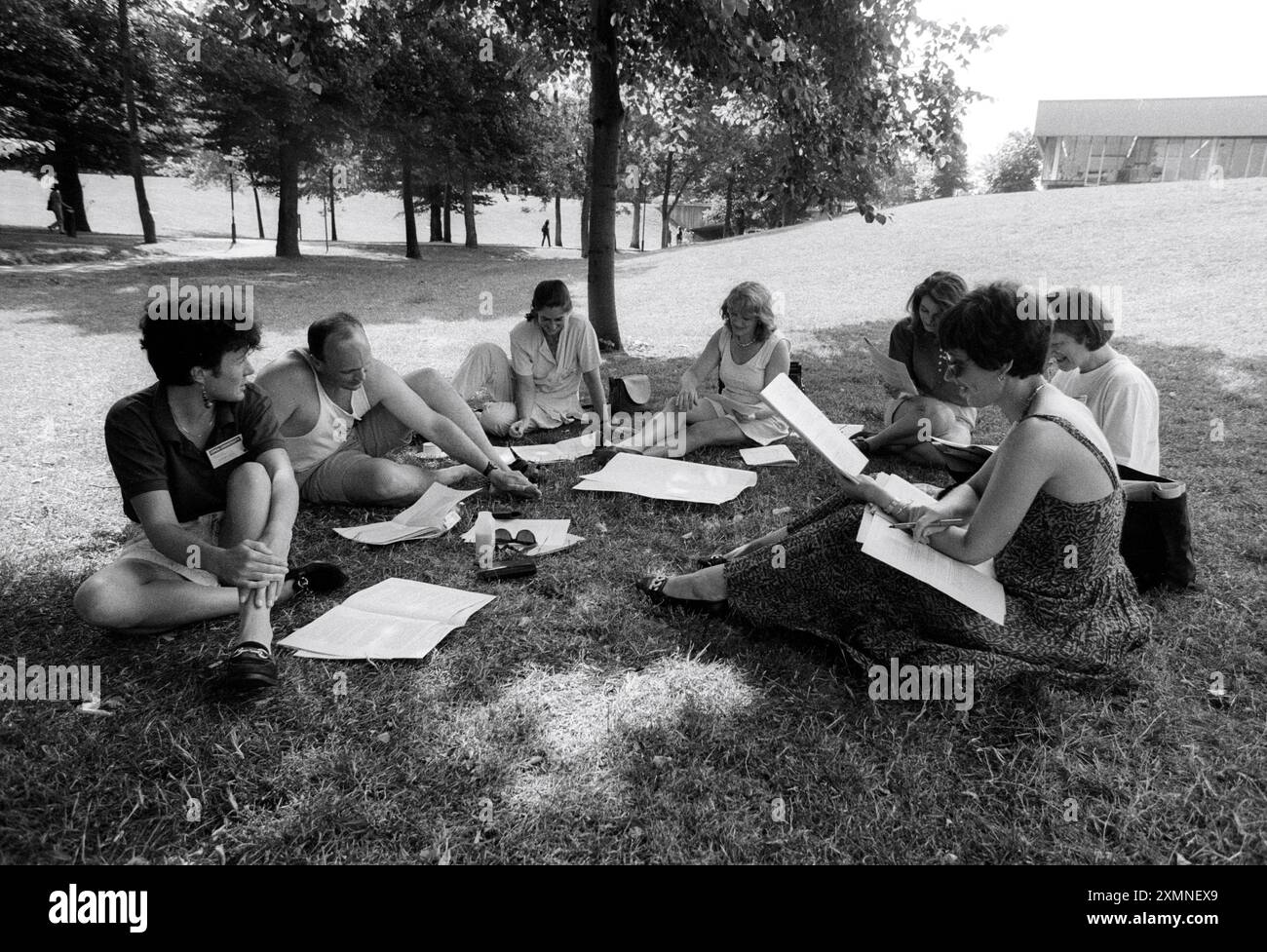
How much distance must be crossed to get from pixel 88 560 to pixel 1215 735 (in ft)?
17.2

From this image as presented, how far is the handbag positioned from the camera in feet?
11.4

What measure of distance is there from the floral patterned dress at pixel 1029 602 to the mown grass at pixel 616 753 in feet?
0.59

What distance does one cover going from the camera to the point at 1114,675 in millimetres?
2895

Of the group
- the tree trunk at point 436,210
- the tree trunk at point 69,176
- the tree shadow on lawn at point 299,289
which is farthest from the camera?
the tree trunk at point 436,210

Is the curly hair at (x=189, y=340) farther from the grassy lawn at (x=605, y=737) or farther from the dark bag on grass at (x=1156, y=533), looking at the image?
the dark bag on grass at (x=1156, y=533)

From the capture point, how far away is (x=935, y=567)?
2.71 m

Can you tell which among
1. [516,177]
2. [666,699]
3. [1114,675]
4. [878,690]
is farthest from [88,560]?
[516,177]

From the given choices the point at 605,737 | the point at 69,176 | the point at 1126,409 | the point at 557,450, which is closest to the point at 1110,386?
the point at 1126,409

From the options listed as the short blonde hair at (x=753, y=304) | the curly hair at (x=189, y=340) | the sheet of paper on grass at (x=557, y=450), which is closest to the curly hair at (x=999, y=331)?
the curly hair at (x=189, y=340)

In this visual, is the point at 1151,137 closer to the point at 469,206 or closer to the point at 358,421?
the point at 469,206

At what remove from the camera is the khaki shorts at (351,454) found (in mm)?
4695

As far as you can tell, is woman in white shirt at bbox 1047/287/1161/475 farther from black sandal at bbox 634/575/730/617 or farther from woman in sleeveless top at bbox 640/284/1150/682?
black sandal at bbox 634/575/730/617

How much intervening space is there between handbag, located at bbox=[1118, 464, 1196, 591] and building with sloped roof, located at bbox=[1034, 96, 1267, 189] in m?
50.8
